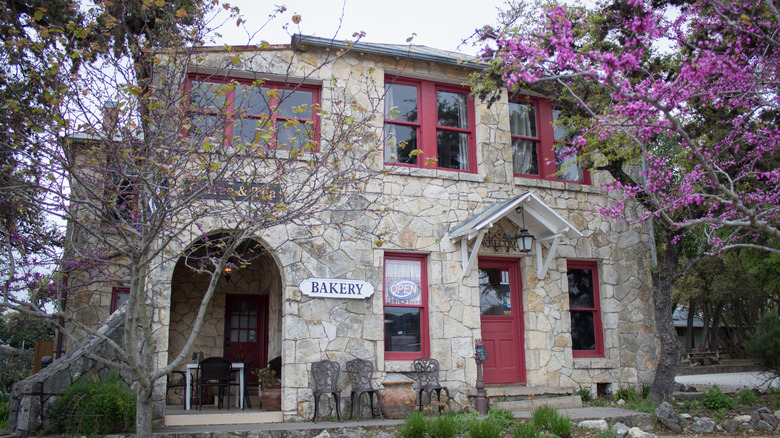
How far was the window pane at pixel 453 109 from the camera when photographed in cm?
1067

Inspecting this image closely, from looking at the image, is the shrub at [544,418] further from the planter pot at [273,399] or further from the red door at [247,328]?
the red door at [247,328]

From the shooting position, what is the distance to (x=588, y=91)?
9727 millimetres

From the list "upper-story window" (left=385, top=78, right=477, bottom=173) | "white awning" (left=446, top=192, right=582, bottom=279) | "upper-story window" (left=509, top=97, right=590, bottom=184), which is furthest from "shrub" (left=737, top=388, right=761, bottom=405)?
"upper-story window" (left=385, top=78, right=477, bottom=173)

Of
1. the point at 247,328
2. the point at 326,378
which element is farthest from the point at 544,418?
the point at 247,328

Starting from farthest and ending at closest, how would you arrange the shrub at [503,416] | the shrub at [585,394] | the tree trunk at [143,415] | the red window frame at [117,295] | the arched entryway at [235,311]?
the red window frame at [117,295] → the arched entryway at [235,311] → the shrub at [585,394] → the shrub at [503,416] → the tree trunk at [143,415]

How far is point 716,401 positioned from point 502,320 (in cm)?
351

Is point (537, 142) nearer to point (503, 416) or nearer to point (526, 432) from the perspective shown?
point (503, 416)

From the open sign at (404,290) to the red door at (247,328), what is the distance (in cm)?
392

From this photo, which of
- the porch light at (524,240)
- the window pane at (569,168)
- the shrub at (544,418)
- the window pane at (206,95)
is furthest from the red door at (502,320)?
the window pane at (206,95)

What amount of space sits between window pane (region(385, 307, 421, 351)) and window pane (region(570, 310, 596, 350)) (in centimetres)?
307

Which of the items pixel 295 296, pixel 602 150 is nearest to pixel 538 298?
pixel 602 150

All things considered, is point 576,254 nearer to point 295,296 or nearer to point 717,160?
point 717,160

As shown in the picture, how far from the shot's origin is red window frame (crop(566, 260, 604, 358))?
35.0ft

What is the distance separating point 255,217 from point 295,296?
2874 mm
